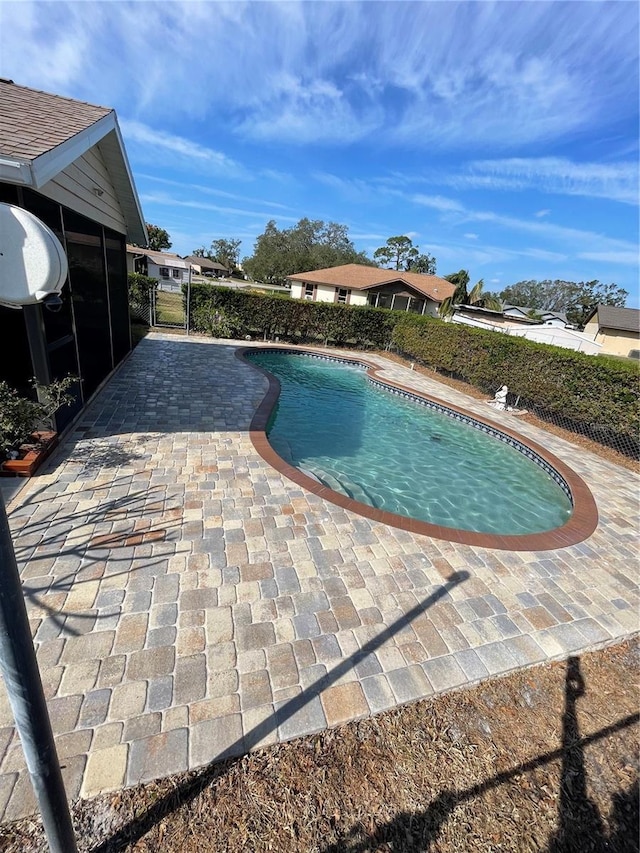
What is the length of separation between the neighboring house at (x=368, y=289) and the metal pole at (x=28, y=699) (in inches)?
1111

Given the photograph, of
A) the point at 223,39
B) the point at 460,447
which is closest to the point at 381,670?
the point at 460,447

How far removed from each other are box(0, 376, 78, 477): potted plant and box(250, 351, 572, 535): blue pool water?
3.63m

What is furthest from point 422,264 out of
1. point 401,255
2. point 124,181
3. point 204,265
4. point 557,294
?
point 124,181

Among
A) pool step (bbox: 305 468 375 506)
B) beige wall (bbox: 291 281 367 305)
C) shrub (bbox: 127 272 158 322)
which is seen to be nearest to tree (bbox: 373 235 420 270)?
beige wall (bbox: 291 281 367 305)

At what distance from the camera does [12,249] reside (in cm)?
137

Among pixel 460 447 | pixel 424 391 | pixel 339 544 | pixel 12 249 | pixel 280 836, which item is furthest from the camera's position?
pixel 424 391

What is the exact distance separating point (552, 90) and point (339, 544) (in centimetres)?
920

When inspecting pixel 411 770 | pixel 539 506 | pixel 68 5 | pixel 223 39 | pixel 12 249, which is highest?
pixel 223 39

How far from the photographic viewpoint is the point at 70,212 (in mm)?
6199

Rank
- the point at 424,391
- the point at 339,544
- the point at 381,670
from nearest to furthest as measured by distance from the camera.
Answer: the point at 381,670, the point at 339,544, the point at 424,391

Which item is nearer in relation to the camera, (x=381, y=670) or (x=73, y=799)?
(x=73, y=799)

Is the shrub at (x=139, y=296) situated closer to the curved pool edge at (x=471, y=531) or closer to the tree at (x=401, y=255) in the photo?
the curved pool edge at (x=471, y=531)

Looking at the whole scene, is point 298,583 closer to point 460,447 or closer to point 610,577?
point 610,577

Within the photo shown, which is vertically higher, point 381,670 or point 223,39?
point 223,39
